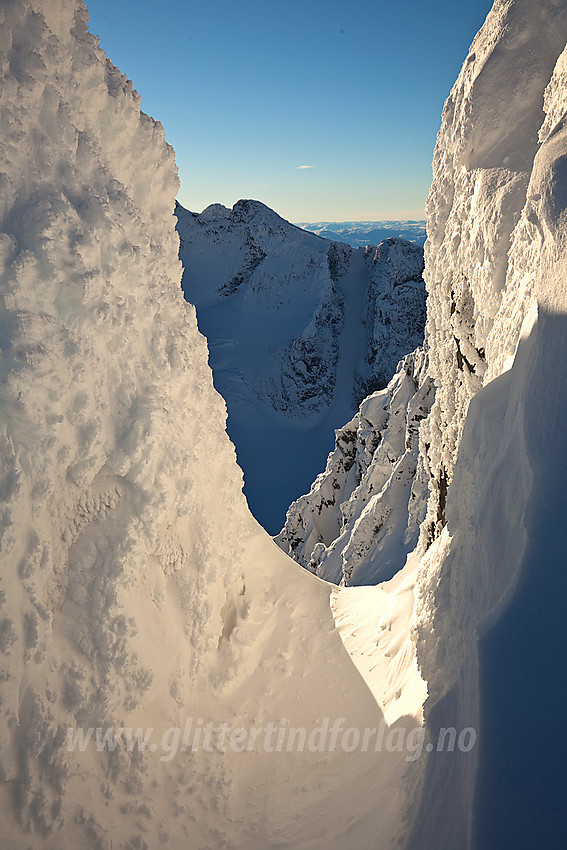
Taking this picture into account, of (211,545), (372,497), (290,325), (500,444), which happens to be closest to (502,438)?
(500,444)

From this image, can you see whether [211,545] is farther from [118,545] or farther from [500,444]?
[500,444]

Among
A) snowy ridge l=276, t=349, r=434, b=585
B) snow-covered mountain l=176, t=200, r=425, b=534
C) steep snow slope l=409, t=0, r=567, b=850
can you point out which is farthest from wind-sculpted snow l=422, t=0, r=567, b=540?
snow-covered mountain l=176, t=200, r=425, b=534

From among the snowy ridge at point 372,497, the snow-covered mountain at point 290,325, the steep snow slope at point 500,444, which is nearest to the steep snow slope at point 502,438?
the steep snow slope at point 500,444

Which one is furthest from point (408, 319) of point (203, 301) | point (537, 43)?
point (537, 43)

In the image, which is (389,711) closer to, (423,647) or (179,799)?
(423,647)

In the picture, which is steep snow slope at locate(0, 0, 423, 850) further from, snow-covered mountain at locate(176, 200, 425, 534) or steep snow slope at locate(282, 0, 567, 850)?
snow-covered mountain at locate(176, 200, 425, 534)
